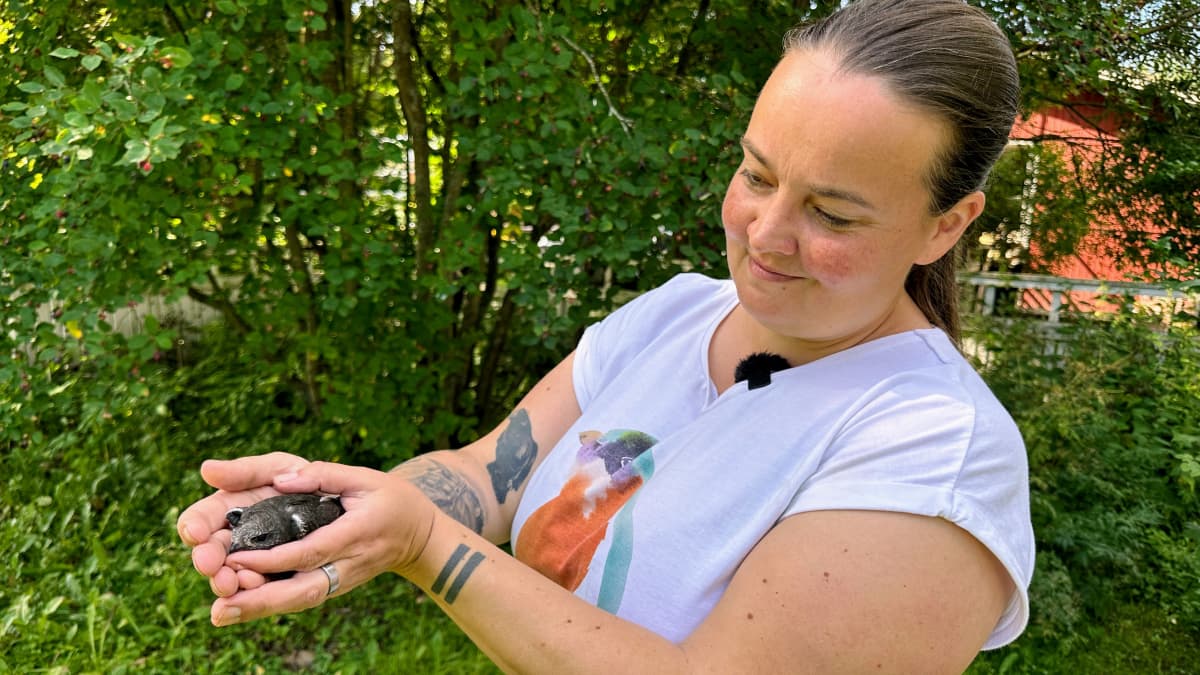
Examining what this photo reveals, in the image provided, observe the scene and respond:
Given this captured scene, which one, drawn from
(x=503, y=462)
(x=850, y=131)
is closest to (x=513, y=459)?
(x=503, y=462)

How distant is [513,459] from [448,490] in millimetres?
150

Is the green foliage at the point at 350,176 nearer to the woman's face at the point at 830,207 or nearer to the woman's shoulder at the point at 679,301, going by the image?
the woman's shoulder at the point at 679,301

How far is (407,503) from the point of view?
1341 millimetres

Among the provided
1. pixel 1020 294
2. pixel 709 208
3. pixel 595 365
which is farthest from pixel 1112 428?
pixel 595 365

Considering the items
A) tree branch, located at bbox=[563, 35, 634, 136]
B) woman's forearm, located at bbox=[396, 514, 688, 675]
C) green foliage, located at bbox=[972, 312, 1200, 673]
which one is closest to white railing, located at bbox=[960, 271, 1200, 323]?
green foliage, located at bbox=[972, 312, 1200, 673]

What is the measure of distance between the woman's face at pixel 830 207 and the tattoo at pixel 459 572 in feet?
1.87

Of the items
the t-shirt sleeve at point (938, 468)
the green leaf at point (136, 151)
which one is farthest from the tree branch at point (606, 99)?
the t-shirt sleeve at point (938, 468)

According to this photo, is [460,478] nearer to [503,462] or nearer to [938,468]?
[503,462]

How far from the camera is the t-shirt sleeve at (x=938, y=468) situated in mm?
1121

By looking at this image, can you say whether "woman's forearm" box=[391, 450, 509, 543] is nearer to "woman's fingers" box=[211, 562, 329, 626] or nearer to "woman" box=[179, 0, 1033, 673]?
"woman" box=[179, 0, 1033, 673]

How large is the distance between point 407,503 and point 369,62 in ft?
11.7

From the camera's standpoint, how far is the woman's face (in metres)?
1.18

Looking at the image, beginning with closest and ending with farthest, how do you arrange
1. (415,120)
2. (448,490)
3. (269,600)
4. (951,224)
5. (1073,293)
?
1. (269,600)
2. (951,224)
3. (448,490)
4. (415,120)
5. (1073,293)

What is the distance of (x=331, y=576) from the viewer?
127cm
